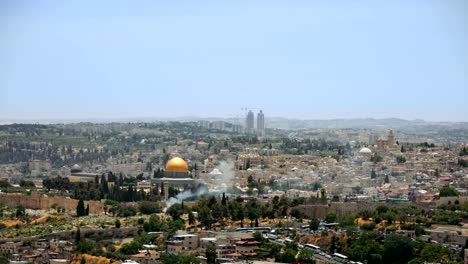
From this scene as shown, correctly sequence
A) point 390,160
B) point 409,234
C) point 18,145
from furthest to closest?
1. point 18,145
2. point 390,160
3. point 409,234

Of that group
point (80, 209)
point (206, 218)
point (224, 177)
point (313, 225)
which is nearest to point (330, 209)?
point (313, 225)

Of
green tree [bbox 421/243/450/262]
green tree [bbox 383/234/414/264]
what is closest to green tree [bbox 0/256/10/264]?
green tree [bbox 383/234/414/264]

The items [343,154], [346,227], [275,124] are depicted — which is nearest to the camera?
[346,227]

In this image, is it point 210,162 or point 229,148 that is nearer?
point 210,162

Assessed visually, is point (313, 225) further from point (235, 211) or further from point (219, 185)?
point (219, 185)

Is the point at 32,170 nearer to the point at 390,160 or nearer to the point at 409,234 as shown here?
the point at 390,160

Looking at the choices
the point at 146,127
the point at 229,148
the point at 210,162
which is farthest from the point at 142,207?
the point at 146,127

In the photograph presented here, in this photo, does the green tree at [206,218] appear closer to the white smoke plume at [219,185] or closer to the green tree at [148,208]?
the green tree at [148,208]

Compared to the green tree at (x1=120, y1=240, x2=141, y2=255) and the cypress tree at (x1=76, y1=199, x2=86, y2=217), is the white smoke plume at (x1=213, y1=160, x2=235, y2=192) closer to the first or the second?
the cypress tree at (x1=76, y1=199, x2=86, y2=217)
